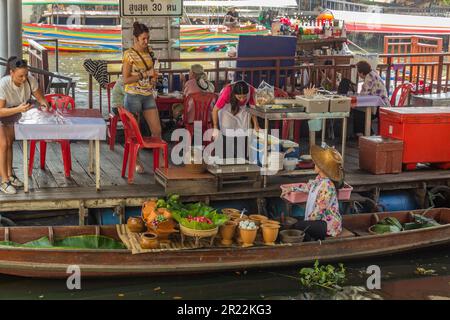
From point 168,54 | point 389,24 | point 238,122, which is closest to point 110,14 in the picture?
point 389,24

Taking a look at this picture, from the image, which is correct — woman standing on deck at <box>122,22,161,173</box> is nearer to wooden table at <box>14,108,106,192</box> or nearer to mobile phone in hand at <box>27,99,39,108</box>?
wooden table at <box>14,108,106,192</box>

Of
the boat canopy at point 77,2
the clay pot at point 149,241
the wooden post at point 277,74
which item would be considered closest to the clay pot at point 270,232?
the clay pot at point 149,241

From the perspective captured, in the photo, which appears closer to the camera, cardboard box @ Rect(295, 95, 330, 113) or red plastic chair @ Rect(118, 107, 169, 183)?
red plastic chair @ Rect(118, 107, 169, 183)

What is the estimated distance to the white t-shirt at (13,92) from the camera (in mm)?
8859

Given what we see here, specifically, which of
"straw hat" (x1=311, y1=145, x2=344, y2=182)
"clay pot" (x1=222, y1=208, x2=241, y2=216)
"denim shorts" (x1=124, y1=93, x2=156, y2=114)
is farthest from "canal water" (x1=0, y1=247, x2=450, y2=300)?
"denim shorts" (x1=124, y1=93, x2=156, y2=114)

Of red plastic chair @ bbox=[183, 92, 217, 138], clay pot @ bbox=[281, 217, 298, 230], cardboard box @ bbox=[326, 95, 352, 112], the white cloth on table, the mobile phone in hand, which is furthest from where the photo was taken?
red plastic chair @ bbox=[183, 92, 217, 138]

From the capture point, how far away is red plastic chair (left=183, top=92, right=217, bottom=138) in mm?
10930

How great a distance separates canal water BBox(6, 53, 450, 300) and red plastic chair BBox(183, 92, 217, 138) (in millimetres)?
2914

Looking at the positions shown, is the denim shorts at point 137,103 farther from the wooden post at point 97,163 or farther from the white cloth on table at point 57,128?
the wooden post at point 97,163

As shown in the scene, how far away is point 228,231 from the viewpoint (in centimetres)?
837

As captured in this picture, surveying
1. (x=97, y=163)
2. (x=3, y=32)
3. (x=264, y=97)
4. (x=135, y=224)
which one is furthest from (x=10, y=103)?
(x=3, y=32)

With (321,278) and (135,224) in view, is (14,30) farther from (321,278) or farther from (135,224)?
(321,278)

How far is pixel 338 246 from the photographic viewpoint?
8.83m

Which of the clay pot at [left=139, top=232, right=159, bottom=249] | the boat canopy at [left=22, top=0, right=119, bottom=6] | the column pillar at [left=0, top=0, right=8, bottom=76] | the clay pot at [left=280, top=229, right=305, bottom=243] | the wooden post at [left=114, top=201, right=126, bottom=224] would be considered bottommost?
the clay pot at [left=280, top=229, right=305, bottom=243]
